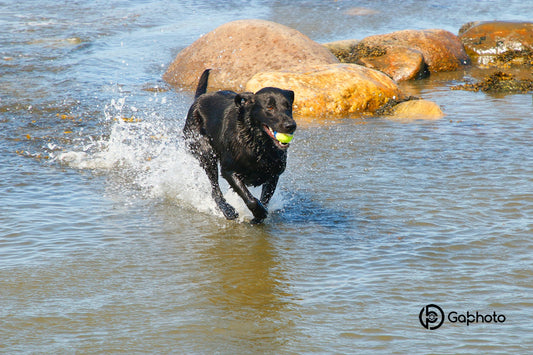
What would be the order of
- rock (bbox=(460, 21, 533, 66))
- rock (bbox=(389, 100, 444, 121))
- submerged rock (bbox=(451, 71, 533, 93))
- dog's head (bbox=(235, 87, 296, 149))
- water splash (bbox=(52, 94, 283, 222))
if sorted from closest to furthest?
dog's head (bbox=(235, 87, 296, 149)) < water splash (bbox=(52, 94, 283, 222)) < rock (bbox=(389, 100, 444, 121)) < submerged rock (bbox=(451, 71, 533, 93)) < rock (bbox=(460, 21, 533, 66))

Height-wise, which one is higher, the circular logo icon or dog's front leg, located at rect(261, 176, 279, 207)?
dog's front leg, located at rect(261, 176, 279, 207)

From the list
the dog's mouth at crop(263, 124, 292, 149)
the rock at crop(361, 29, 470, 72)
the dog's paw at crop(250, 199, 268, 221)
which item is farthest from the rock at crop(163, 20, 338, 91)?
the dog's mouth at crop(263, 124, 292, 149)

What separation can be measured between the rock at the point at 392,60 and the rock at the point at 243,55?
61.0 inches

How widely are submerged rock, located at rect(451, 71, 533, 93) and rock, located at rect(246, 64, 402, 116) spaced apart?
7.83ft

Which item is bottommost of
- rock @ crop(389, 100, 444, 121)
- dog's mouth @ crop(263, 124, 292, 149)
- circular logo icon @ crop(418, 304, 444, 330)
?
circular logo icon @ crop(418, 304, 444, 330)

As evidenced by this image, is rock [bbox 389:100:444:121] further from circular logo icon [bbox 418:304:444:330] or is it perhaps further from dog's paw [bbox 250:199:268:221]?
circular logo icon [bbox 418:304:444:330]

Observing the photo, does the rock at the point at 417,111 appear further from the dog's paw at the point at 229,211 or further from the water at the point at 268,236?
the dog's paw at the point at 229,211

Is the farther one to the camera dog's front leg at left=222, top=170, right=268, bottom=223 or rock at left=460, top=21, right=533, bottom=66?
rock at left=460, top=21, right=533, bottom=66

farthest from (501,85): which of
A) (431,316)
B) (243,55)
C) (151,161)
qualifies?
(431,316)

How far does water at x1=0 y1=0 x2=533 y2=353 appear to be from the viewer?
4.15m

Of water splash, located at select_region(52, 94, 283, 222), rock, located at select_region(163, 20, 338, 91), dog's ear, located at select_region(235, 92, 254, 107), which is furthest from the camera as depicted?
rock, located at select_region(163, 20, 338, 91)

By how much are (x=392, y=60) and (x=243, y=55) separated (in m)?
3.85

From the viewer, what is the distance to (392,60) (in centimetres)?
1439

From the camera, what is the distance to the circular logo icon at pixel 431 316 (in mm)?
4188
